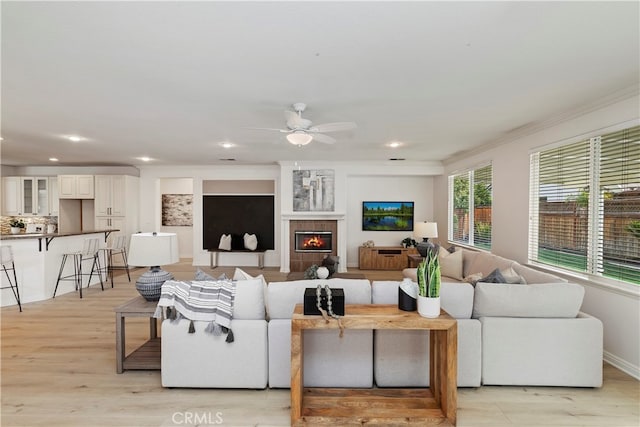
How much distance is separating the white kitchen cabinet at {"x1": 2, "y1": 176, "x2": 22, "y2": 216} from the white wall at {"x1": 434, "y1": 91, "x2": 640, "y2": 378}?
9849 millimetres

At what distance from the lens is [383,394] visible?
238cm

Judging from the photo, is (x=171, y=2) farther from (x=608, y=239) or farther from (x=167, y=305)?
(x=608, y=239)

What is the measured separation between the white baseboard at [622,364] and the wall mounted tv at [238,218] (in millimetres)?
6120

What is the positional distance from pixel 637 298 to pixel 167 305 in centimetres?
392

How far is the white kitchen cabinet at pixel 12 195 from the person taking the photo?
734cm

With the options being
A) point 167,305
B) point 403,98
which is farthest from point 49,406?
point 403,98

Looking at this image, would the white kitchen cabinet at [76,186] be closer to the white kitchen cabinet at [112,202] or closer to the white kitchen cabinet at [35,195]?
the white kitchen cabinet at [112,202]

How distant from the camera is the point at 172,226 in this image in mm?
8680

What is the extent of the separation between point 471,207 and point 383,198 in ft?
7.60

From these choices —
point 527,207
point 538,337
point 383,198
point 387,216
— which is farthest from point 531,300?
point 383,198

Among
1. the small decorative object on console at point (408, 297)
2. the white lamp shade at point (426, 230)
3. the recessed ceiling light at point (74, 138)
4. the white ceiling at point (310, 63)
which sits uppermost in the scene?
the white ceiling at point (310, 63)

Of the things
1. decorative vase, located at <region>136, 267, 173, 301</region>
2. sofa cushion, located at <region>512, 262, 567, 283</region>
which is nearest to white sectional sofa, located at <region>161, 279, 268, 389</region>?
decorative vase, located at <region>136, 267, 173, 301</region>

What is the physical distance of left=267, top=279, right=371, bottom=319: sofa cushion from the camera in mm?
2521

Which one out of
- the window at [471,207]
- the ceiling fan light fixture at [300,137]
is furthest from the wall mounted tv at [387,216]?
the ceiling fan light fixture at [300,137]
